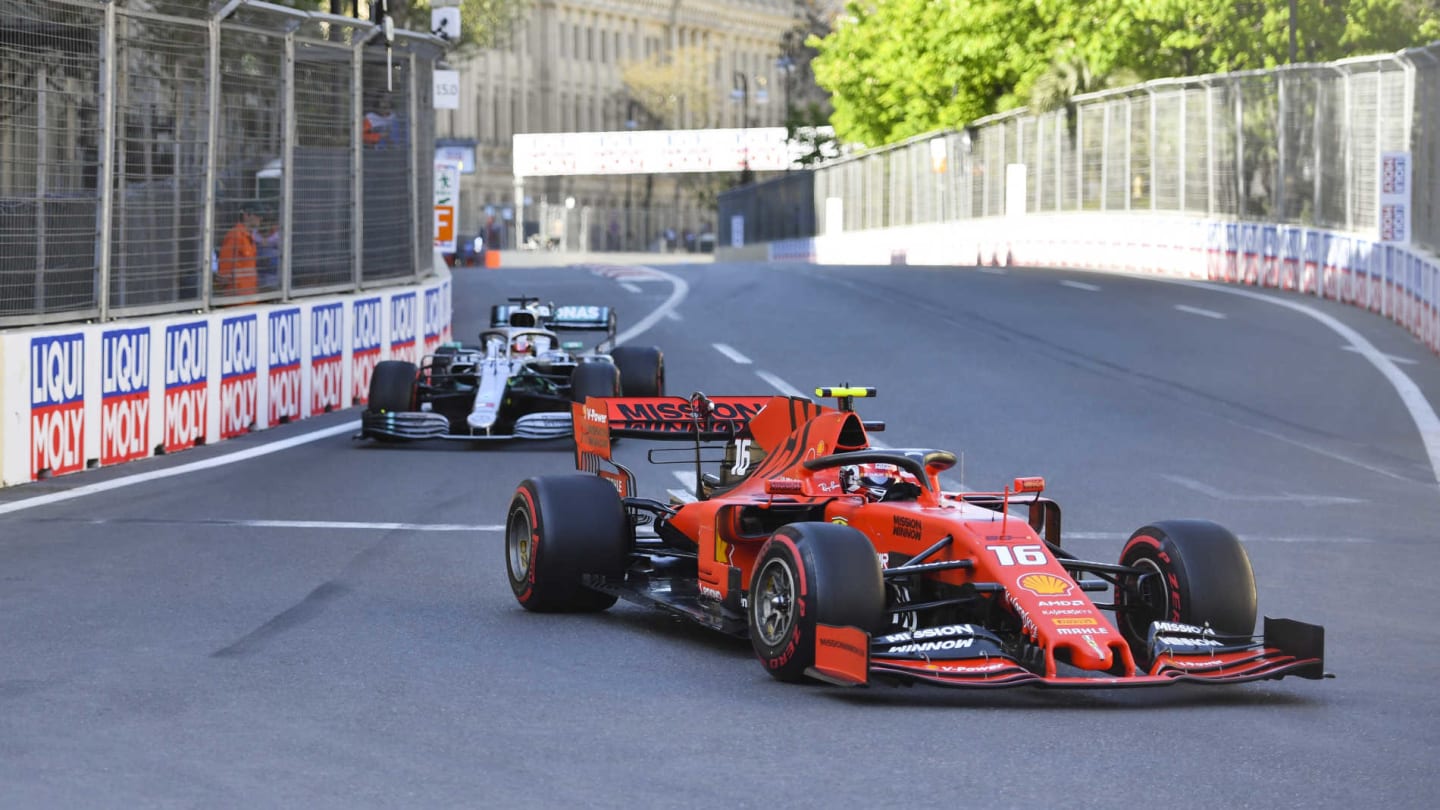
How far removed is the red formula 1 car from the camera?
7.35 metres

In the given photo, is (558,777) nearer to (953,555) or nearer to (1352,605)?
(953,555)

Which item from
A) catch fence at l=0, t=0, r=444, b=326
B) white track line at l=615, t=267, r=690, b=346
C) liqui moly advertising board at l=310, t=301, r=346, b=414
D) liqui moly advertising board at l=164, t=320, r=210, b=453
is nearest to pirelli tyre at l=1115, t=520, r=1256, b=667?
catch fence at l=0, t=0, r=444, b=326

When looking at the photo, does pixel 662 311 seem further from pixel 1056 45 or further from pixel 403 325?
pixel 1056 45

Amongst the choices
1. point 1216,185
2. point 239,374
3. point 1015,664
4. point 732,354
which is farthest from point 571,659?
point 1216,185

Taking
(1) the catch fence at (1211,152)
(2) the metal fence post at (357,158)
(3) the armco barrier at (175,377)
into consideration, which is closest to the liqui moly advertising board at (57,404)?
(3) the armco barrier at (175,377)

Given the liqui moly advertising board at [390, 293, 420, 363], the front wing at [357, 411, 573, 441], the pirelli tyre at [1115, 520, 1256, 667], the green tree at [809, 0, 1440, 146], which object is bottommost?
the pirelli tyre at [1115, 520, 1256, 667]

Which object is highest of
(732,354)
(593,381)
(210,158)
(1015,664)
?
(210,158)

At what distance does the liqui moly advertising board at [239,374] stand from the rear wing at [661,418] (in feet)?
25.3

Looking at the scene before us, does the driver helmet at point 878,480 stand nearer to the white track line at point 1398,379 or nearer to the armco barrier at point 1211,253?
the white track line at point 1398,379

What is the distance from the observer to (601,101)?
4705 inches

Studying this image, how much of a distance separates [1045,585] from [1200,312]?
22718mm

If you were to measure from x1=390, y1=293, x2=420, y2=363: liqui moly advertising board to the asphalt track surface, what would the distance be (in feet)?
10.2

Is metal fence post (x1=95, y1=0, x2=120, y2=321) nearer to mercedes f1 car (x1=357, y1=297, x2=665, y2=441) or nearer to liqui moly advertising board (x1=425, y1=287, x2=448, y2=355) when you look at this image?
mercedes f1 car (x1=357, y1=297, x2=665, y2=441)

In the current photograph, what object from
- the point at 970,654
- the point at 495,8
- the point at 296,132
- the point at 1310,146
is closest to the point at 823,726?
the point at 970,654
